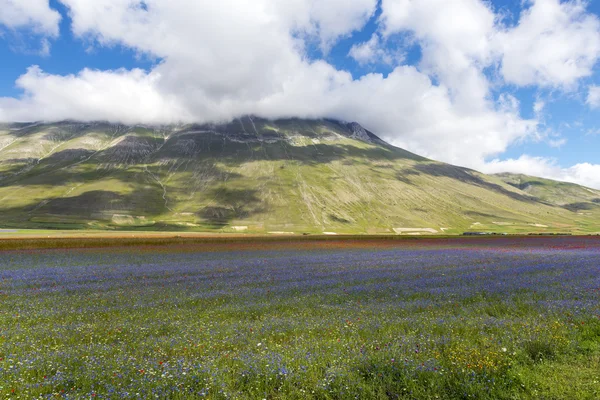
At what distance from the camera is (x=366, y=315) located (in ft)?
56.7

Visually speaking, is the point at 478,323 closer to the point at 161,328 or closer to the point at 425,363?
the point at 425,363

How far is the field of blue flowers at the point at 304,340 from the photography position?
9695 millimetres

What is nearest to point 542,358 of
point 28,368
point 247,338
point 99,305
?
point 247,338

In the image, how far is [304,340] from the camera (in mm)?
13461

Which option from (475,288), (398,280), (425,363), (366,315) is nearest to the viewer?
(425,363)

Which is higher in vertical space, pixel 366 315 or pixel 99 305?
pixel 366 315

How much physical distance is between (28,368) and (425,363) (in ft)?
41.7

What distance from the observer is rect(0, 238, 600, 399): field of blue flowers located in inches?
382

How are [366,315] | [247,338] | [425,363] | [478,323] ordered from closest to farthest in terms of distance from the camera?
[425,363] → [247,338] → [478,323] → [366,315]

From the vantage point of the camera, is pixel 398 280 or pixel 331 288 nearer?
pixel 331 288

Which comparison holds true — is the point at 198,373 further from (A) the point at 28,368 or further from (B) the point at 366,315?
(B) the point at 366,315

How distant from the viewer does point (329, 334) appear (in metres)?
14.4

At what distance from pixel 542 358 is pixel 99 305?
2190cm

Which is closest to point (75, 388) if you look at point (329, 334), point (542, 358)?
point (329, 334)
